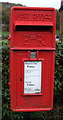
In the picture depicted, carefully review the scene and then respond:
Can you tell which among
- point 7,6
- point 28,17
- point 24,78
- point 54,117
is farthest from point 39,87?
point 7,6

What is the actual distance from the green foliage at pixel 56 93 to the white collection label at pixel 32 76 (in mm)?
834

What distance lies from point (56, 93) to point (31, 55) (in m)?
1.43


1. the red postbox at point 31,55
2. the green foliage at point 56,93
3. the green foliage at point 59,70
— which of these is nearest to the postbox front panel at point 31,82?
the red postbox at point 31,55

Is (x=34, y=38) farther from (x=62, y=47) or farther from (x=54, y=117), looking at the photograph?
(x=54, y=117)

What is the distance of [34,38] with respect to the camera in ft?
8.98

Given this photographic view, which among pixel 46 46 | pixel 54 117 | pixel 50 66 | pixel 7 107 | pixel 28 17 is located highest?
pixel 28 17

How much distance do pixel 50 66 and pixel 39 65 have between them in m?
0.15

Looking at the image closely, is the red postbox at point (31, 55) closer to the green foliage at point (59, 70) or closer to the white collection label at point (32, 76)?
the white collection label at point (32, 76)

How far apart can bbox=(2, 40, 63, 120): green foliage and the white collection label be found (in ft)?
2.74

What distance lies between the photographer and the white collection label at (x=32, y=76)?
2779 mm

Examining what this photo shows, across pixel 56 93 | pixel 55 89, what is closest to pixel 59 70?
pixel 55 89

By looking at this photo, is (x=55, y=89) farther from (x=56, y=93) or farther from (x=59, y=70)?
(x=59, y=70)

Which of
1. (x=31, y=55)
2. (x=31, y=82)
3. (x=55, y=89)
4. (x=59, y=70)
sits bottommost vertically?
(x=55, y=89)

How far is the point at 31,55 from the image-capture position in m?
2.76
